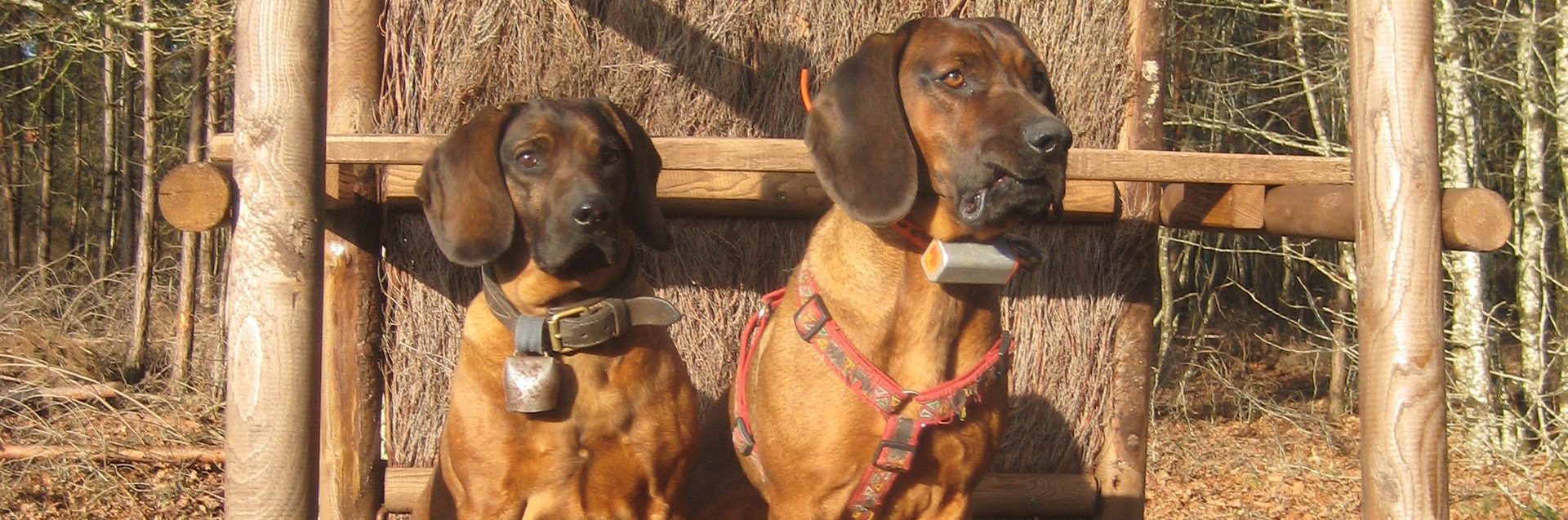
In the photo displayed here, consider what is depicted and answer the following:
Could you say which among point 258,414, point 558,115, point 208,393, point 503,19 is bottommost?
point 208,393

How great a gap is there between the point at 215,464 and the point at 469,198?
4.83m

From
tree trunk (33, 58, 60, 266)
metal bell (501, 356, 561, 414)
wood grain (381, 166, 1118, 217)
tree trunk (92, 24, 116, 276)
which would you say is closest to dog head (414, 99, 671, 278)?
metal bell (501, 356, 561, 414)

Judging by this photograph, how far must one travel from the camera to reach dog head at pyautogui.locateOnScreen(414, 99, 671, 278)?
358cm

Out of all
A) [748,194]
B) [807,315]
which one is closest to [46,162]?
[748,194]

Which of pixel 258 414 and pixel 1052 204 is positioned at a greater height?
pixel 1052 204

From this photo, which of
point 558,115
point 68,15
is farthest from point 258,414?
point 68,15

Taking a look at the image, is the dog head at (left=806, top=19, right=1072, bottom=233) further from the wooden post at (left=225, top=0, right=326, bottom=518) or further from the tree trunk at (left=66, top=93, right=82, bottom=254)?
the tree trunk at (left=66, top=93, right=82, bottom=254)

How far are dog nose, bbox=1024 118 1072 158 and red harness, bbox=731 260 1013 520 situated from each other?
2.26 feet

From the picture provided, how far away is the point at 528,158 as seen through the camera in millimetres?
3734

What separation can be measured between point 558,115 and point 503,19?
1.13 meters

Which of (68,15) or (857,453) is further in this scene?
(68,15)

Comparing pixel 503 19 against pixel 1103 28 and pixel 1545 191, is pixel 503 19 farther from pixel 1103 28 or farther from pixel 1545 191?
pixel 1545 191

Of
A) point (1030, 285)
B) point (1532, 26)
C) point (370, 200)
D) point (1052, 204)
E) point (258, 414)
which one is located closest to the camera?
point (258, 414)

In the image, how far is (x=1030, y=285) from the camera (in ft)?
16.4
